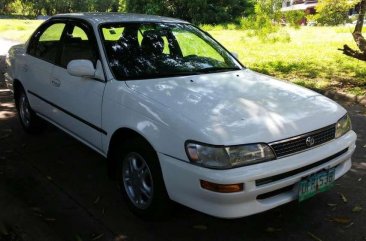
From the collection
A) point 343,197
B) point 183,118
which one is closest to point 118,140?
point 183,118

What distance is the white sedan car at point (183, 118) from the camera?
2836mm

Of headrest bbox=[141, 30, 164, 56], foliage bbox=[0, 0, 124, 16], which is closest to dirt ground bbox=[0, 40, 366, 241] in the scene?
headrest bbox=[141, 30, 164, 56]

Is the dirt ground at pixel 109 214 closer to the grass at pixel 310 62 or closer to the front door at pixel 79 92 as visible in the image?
the front door at pixel 79 92

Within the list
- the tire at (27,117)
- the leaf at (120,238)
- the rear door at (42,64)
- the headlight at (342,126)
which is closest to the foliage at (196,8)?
the tire at (27,117)

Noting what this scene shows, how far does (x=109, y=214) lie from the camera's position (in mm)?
3605

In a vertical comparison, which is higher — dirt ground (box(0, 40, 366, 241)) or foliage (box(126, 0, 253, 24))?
foliage (box(126, 0, 253, 24))

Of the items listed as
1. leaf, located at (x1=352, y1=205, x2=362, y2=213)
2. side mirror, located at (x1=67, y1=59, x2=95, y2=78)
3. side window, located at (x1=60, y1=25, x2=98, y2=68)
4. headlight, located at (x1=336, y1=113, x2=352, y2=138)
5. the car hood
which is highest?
side window, located at (x1=60, y1=25, x2=98, y2=68)

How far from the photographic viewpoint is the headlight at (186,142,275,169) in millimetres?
2791

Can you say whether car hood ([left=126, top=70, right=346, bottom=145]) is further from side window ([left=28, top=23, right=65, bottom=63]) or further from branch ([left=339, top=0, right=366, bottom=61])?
branch ([left=339, top=0, right=366, bottom=61])

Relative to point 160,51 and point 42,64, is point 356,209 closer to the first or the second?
point 160,51

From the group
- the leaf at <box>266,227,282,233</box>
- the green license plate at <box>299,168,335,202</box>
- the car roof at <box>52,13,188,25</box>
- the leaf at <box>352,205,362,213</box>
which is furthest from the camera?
the car roof at <box>52,13,188,25</box>

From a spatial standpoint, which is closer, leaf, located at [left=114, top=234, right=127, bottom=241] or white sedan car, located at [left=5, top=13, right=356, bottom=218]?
white sedan car, located at [left=5, top=13, right=356, bottom=218]

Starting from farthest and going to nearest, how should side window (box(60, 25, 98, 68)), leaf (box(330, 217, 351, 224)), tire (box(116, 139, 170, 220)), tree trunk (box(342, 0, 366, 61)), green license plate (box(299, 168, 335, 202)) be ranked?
tree trunk (box(342, 0, 366, 61))
side window (box(60, 25, 98, 68))
leaf (box(330, 217, 351, 224))
tire (box(116, 139, 170, 220))
green license plate (box(299, 168, 335, 202))

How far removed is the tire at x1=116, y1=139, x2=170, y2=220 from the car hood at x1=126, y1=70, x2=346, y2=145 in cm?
40
